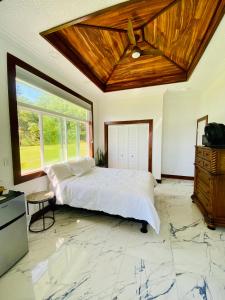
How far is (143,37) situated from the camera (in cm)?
248

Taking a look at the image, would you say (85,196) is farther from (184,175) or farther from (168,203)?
(184,175)

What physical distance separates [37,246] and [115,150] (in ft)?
11.9

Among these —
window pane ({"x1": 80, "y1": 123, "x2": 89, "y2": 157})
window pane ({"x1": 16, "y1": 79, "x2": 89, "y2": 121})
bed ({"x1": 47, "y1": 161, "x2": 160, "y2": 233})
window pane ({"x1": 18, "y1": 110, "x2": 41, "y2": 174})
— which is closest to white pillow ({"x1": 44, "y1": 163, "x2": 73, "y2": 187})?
bed ({"x1": 47, "y1": 161, "x2": 160, "y2": 233})

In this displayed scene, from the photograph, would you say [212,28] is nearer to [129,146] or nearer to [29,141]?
[29,141]

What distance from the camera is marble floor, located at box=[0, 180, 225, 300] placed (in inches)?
55.5

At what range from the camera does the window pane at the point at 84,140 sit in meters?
4.40

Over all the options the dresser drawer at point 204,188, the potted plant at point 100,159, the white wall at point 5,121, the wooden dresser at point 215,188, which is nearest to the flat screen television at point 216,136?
the wooden dresser at point 215,188

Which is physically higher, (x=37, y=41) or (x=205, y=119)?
(x=37, y=41)

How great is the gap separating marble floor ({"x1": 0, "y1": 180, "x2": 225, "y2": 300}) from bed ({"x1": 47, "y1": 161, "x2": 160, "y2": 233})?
0.29 meters

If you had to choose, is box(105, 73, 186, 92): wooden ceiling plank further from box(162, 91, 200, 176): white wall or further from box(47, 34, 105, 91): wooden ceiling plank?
box(162, 91, 200, 176): white wall

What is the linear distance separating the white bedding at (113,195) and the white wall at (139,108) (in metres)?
1.90

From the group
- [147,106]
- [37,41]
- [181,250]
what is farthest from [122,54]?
[181,250]

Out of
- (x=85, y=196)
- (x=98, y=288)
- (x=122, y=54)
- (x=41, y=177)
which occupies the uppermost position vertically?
(x=122, y=54)

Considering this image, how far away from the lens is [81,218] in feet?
8.87
